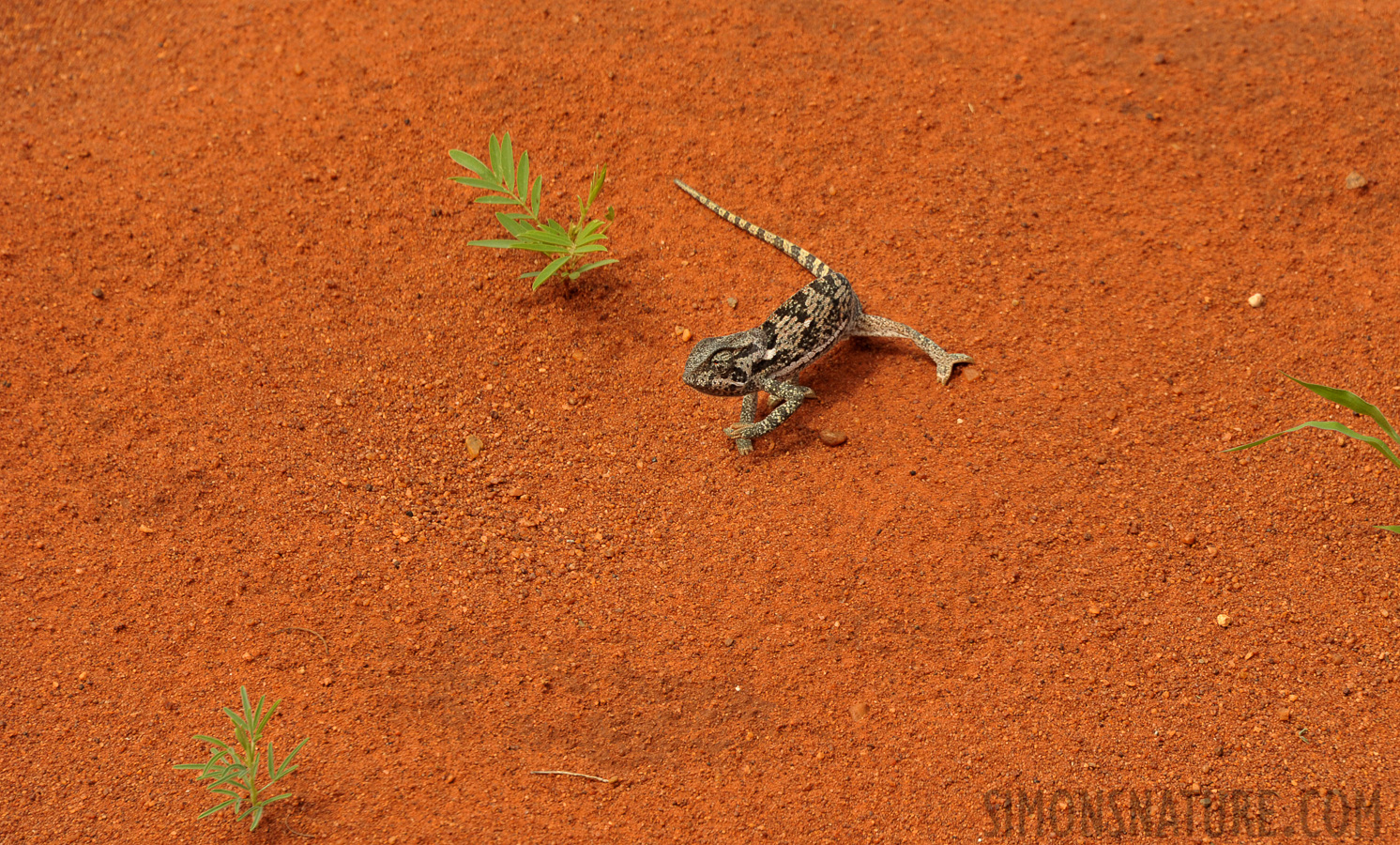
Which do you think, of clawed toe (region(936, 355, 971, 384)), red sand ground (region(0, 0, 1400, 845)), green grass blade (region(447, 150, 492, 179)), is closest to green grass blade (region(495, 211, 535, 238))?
green grass blade (region(447, 150, 492, 179))

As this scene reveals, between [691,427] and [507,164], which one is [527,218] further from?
[691,427]

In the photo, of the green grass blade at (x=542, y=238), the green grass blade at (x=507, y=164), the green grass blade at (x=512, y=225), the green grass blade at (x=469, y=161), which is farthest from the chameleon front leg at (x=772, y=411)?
the green grass blade at (x=469, y=161)

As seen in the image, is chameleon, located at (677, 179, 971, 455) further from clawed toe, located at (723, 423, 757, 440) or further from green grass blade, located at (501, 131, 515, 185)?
green grass blade, located at (501, 131, 515, 185)

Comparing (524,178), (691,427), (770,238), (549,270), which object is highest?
(524,178)

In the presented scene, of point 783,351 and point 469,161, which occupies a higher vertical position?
point 469,161

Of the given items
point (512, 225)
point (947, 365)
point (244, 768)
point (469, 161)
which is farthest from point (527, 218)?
point (244, 768)
